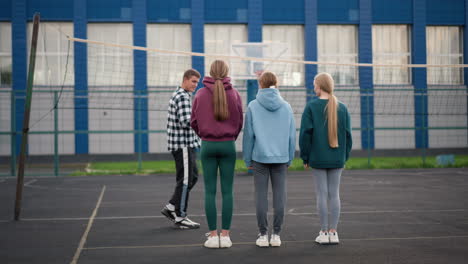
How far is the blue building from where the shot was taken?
24.5 metres

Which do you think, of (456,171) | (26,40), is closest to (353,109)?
(456,171)

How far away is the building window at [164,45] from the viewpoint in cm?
2534

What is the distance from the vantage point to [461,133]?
23703 mm

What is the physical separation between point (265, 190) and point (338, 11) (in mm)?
21076

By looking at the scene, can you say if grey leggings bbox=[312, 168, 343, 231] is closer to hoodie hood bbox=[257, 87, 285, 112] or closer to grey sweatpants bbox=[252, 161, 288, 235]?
grey sweatpants bbox=[252, 161, 288, 235]

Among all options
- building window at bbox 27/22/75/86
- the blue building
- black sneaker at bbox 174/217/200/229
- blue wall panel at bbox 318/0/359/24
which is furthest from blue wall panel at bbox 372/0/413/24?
black sneaker at bbox 174/217/200/229

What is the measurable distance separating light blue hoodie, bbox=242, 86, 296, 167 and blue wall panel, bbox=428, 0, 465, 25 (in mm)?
22218

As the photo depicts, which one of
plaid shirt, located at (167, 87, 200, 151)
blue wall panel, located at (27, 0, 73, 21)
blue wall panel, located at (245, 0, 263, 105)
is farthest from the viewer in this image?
blue wall panel, located at (245, 0, 263, 105)

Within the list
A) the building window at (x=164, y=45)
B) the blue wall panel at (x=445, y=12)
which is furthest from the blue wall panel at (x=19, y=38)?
the blue wall panel at (x=445, y=12)

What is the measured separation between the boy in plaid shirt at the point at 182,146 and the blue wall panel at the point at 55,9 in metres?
18.9

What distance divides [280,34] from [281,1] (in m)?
1.32

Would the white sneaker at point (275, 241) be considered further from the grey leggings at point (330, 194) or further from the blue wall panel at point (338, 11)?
the blue wall panel at point (338, 11)

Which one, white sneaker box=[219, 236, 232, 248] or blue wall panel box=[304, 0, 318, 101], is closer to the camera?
white sneaker box=[219, 236, 232, 248]

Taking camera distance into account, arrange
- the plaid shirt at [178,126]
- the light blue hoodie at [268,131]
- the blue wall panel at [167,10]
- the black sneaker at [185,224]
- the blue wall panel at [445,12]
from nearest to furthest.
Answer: the light blue hoodie at [268,131]
the plaid shirt at [178,126]
the black sneaker at [185,224]
the blue wall panel at [167,10]
the blue wall panel at [445,12]
